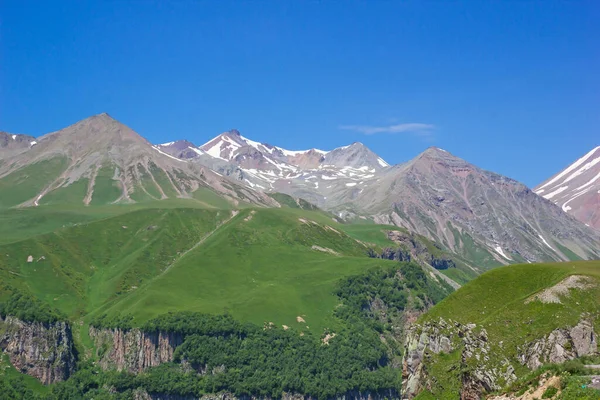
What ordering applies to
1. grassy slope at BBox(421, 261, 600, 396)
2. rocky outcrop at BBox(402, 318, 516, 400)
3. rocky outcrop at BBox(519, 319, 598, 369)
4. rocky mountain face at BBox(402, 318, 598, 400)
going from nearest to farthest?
rocky outcrop at BBox(402, 318, 516, 400)
rocky mountain face at BBox(402, 318, 598, 400)
rocky outcrop at BBox(519, 319, 598, 369)
grassy slope at BBox(421, 261, 600, 396)

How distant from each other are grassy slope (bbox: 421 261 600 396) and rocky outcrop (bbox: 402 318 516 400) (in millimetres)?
1226

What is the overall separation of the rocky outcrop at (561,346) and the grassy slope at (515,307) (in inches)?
31.2

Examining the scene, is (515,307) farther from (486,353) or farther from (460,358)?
(486,353)

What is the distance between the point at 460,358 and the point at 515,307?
30.7 feet

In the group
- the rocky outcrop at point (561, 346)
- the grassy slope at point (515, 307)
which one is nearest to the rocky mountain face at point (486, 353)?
the rocky outcrop at point (561, 346)

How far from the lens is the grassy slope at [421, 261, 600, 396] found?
245ft

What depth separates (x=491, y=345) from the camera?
7331 cm

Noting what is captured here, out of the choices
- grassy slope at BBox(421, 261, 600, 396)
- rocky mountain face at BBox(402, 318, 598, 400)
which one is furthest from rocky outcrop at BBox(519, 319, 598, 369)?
grassy slope at BBox(421, 261, 600, 396)

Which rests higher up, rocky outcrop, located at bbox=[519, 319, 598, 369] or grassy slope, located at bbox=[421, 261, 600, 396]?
grassy slope, located at bbox=[421, 261, 600, 396]

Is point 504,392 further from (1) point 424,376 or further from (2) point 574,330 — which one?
(1) point 424,376

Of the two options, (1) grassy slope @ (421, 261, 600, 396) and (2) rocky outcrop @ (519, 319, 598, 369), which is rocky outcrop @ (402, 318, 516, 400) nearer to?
(1) grassy slope @ (421, 261, 600, 396)

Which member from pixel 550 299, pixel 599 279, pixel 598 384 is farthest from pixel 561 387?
pixel 599 279

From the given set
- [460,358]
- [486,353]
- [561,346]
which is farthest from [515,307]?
[486,353]

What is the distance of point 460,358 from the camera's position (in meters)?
78.2
